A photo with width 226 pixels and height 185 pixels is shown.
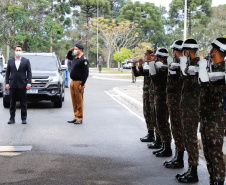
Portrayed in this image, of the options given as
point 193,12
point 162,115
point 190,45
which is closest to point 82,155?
point 162,115

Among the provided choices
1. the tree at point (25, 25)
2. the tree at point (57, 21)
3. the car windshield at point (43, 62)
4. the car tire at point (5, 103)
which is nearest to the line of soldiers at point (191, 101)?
the car tire at point (5, 103)

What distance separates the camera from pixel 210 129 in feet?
15.3

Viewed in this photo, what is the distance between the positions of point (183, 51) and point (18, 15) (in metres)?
36.0

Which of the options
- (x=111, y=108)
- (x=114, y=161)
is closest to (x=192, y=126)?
(x=114, y=161)

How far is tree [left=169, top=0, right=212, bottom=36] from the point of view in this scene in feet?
203

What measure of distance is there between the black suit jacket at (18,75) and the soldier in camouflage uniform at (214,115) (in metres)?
6.43

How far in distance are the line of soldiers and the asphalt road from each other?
45 cm

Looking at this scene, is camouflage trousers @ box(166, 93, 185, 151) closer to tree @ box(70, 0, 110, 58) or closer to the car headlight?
the car headlight

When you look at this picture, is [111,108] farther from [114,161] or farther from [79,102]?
[114,161]

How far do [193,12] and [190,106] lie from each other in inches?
2361

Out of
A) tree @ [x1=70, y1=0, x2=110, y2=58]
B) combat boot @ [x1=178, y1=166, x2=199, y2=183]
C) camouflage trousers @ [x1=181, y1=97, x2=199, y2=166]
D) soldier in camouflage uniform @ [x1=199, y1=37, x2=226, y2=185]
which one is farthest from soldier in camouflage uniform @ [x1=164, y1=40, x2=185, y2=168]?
tree @ [x1=70, y1=0, x2=110, y2=58]

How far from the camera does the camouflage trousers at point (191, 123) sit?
5367 mm

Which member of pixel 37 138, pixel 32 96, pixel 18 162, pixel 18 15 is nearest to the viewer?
pixel 18 162

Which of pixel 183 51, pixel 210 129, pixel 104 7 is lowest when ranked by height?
pixel 210 129
